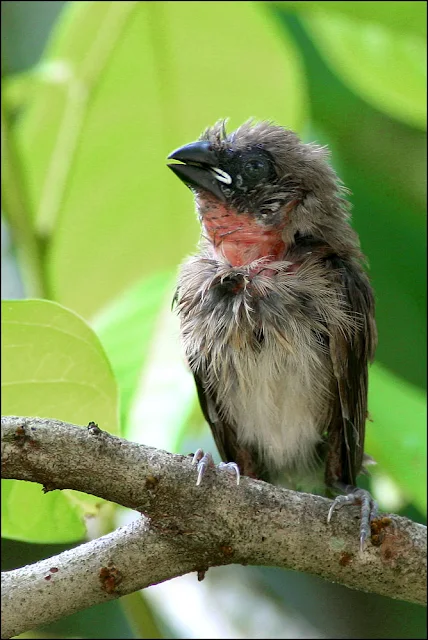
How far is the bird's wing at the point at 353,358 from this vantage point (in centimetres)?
221

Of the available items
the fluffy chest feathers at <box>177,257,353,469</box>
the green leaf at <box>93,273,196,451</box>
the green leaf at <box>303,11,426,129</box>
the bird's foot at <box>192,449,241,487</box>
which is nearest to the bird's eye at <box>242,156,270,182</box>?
the fluffy chest feathers at <box>177,257,353,469</box>

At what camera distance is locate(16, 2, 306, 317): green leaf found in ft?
9.61

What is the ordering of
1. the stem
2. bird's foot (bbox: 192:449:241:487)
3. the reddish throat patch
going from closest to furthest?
bird's foot (bbox: 192:449:241:487)
the reddish throat patch
the stem

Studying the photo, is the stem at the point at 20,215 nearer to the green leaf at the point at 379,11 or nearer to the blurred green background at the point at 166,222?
the blurred green background at the point at 166,222

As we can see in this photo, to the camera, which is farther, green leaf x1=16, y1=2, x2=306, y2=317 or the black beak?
green leaf x1=16, y1=2, x2=306, y2=317

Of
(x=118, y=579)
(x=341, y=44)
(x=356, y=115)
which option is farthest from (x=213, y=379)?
(x=356, y=115)

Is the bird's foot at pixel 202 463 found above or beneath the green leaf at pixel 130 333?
beneath

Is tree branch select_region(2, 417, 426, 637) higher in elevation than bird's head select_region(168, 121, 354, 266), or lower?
lower

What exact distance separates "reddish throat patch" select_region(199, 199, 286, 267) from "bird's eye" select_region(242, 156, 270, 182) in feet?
0.37

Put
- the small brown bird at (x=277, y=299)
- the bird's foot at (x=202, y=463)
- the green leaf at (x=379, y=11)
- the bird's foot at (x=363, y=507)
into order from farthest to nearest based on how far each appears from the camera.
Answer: the green leaf at (x=379, y=11)
the small brown bird at (x=277, y=299)
the bird's foot at (x=363, y=507)
the bird's foot at (x=202, y=463)

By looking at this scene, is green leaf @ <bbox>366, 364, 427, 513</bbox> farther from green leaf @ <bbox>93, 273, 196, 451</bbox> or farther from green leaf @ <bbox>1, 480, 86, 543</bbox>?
green leaf @ <bbox>1, 480, 86, 543</bbox>

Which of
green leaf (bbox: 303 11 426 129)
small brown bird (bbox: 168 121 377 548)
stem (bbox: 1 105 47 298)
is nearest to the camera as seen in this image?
small brown bird (bbox: 168 121 377 548)

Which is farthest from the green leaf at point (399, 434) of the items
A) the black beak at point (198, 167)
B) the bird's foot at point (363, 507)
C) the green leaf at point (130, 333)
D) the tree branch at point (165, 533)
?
the black beak at point (198, 167)

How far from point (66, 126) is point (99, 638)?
1569 mm
